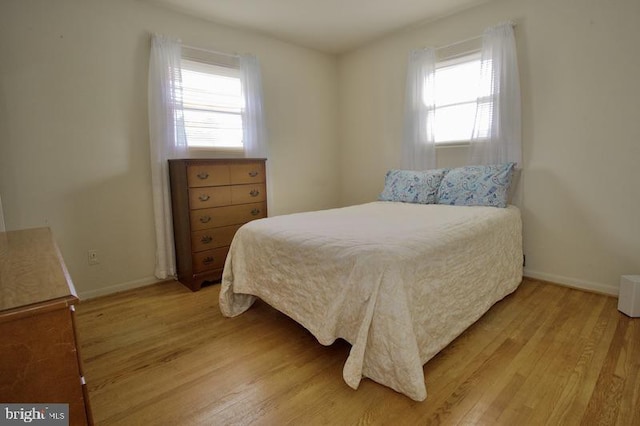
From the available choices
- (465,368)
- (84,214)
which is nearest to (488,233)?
(465,368)

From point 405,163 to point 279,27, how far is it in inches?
74.8

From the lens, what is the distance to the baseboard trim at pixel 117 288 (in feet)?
8.54

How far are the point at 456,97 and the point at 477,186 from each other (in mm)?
984

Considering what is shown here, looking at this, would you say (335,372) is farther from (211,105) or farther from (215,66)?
(215,66)

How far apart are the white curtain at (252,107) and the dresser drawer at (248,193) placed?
0.45 m

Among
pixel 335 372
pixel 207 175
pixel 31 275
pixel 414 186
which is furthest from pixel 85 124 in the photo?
pixel 414 186

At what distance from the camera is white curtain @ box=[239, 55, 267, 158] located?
3.29 meters

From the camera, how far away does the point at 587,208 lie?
8.16 feet

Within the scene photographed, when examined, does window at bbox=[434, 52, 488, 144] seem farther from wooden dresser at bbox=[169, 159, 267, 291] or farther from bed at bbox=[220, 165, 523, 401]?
wooden dresser at bbox=[169, 159, 267, 291]

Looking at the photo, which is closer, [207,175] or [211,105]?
[207,175]

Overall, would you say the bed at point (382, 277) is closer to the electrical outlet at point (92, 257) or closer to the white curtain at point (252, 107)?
the electrical outlet at point (92, 257)

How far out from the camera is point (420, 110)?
3.27m

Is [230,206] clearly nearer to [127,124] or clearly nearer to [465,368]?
[127,124]

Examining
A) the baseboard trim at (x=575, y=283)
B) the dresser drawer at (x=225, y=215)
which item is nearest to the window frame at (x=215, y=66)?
the dresser drawer at (x=225, y=215)
